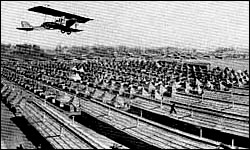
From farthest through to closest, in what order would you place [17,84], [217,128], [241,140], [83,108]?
1. [17,84]
2. [83,108]
3. [217,128]
4. [241,140]

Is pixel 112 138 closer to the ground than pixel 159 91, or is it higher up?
closer to the ground

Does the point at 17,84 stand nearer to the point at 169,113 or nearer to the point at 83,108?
the point at 83,108

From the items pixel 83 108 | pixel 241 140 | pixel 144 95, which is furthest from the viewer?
pixel 144 95

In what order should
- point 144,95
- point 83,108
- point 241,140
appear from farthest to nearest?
1. point 144,95
2. point 83,108
3. point 241,140

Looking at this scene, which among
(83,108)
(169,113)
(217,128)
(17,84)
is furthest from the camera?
(17,84)

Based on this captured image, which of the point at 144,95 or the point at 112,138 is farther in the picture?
the point at 144,95

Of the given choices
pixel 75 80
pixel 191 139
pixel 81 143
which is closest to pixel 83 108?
pixel 81 143

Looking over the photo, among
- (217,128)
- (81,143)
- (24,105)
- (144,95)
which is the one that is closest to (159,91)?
(144,95)

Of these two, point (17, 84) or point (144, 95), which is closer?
point (144, 95)

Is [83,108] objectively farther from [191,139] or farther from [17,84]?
[17,84]
